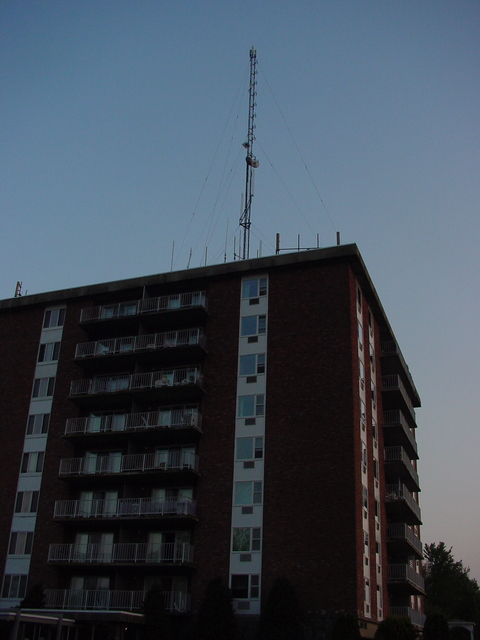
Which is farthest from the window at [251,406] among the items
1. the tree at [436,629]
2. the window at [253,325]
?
the tree at [436,629]

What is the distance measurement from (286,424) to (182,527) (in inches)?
295

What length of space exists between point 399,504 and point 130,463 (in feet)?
54.0

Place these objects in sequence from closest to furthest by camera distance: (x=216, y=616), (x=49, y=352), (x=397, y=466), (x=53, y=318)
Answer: (x=216, y=616), (x=49, y=352), (x=397, y=466), (x=53, y=318)

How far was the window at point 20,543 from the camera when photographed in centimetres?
3866

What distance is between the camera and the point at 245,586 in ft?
112

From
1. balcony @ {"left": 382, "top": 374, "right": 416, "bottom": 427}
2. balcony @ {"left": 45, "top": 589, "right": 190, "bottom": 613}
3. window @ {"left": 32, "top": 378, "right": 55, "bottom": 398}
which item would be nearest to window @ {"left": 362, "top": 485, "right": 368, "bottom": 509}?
balcony @ {"left": 382, "top": 374, "right": 416, "bottom": 427}

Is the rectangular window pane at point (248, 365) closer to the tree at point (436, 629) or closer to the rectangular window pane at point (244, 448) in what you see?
the rectangular window pane at point (244, 448)

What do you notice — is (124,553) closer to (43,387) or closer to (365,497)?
(43,387)

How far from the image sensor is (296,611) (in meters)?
32.0

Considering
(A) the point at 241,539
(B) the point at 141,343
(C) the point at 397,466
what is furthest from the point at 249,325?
(C) the point at 397,466

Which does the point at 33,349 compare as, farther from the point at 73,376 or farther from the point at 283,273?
the point at 283,273

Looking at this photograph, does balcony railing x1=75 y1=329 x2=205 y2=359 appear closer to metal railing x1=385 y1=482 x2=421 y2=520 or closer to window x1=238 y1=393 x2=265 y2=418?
window x1=238 y1=393 x2=265 y2=418

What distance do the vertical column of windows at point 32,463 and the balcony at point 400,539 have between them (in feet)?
66.9

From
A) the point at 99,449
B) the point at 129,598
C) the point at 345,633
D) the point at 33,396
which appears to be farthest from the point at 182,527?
the point at 33,396
